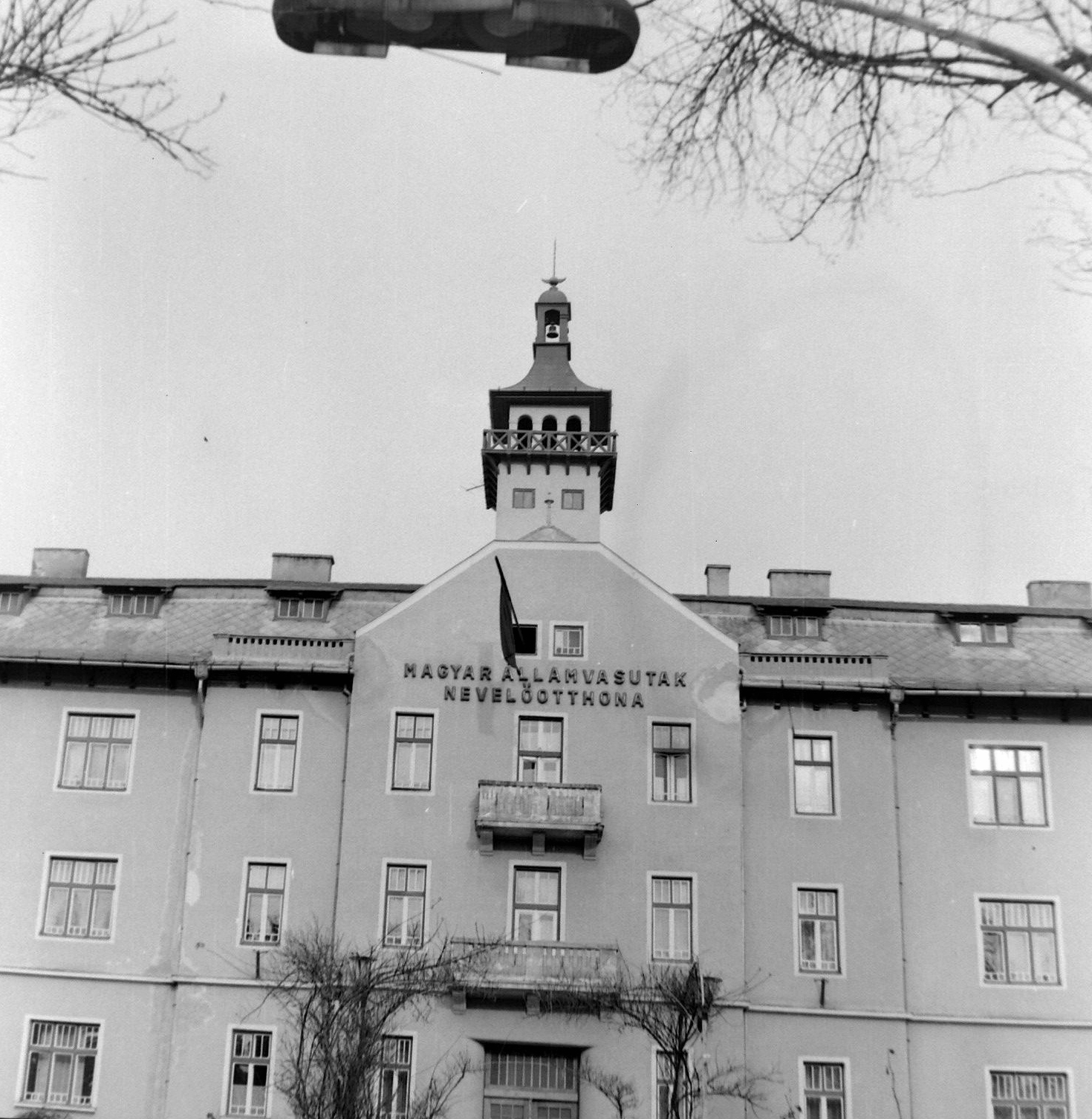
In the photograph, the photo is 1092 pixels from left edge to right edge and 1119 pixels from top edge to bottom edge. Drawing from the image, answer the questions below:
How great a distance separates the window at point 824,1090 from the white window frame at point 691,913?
3.19 m

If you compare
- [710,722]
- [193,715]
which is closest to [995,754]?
[710,722]

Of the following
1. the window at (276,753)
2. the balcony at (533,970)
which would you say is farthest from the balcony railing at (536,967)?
the window at (276,753)

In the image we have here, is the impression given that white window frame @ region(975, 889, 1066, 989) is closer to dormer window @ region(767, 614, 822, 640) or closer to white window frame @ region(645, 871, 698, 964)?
white window frame @ region(645, 871, 698, 964)

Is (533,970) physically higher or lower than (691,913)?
lower

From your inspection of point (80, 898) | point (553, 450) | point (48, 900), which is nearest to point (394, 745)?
point (80, 898)

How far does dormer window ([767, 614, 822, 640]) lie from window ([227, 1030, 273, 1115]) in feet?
48.2

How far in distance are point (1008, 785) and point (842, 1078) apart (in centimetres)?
724

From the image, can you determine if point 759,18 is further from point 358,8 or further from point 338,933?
point 338,933

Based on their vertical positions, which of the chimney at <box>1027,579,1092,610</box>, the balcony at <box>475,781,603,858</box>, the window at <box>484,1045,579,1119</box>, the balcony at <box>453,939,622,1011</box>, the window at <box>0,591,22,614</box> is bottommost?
the window at <box>484,1045,579,1119</box>

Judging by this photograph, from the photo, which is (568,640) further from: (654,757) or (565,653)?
(654,757)

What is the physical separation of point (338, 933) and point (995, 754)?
48.1 ft

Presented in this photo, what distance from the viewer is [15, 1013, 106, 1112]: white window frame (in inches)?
1171

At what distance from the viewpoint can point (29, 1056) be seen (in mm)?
30156

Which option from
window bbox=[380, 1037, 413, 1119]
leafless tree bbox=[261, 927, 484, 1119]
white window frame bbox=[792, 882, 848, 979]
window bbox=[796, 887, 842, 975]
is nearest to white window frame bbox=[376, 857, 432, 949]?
leafless tree bbox=[261, 927, 484, 1119]
